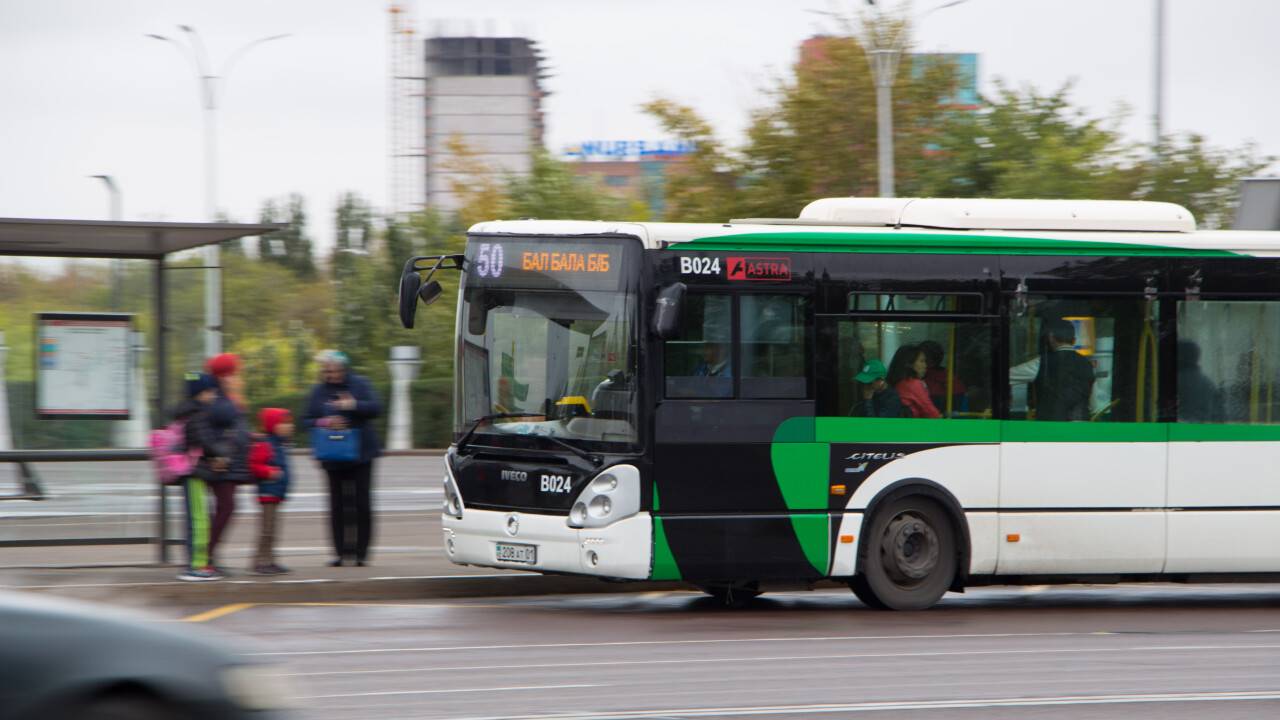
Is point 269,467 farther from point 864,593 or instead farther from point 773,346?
point 864,593

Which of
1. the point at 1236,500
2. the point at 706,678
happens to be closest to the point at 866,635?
the point at 706,678

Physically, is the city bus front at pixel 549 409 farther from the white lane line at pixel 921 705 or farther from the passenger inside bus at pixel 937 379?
the white lane line at pixel 921 705

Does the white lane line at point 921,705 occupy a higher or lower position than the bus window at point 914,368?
lower

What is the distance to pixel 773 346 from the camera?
1151 centimetres

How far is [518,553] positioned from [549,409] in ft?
3.51

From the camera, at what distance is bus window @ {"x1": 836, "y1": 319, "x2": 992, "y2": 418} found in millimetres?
11633

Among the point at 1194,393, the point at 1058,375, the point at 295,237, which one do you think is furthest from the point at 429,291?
the point at 295,237

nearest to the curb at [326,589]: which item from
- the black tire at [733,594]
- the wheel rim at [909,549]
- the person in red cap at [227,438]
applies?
the person in red cap at [227,438]

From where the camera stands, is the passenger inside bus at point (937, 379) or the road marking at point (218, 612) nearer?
the road marking at point (218, 612)

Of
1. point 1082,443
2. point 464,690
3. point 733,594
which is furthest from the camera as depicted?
point 733,594

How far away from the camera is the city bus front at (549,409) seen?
11148 mm

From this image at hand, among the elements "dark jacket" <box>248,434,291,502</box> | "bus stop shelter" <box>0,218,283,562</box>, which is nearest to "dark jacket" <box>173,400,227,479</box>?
"dark jacket" <box>248,434,291,502</box>

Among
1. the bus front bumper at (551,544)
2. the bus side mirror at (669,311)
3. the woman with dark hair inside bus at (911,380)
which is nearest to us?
the bus side mirror at (669,311)

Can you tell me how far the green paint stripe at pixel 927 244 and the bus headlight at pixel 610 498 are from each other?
1.70 m
